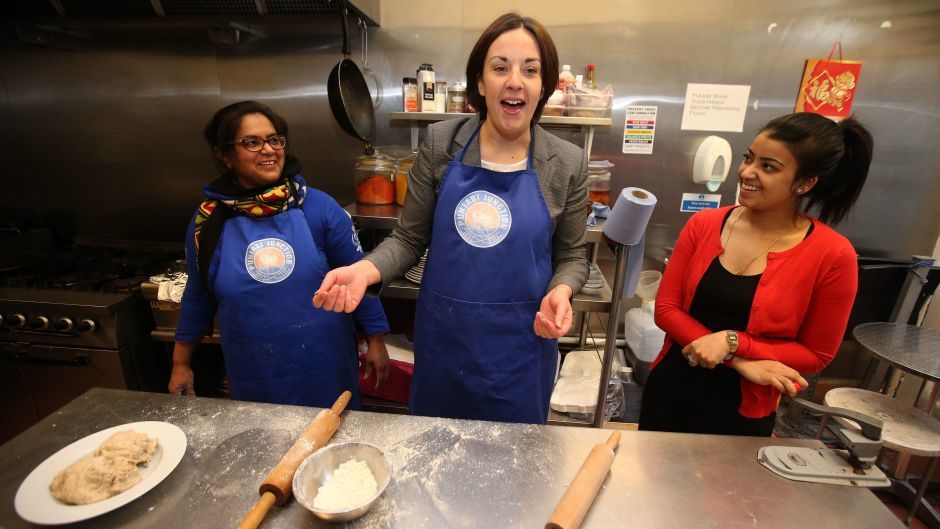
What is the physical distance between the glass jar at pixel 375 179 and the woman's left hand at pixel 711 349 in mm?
1720

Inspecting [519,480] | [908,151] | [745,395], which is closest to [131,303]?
[519,480]

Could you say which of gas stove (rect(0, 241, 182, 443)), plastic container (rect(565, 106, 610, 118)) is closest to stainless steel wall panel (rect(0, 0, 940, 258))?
plastic container (rect(565, 106, 610, 118))

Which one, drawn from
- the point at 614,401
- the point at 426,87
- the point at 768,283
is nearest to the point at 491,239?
the point at 768,283

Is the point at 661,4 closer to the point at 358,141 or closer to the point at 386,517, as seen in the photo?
the point at 358,141

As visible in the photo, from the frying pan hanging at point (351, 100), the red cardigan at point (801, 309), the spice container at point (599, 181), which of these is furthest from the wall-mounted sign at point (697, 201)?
the frying pan hanging at point (351, 100)

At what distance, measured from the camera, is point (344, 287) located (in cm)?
107

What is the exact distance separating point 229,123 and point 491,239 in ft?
3.22

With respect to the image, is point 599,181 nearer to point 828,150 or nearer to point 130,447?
point 828,150

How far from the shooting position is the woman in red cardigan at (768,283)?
1214 millimetres

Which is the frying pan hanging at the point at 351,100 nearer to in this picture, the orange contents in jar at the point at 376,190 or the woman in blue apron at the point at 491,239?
the orange contents in jar at the point at 376,190

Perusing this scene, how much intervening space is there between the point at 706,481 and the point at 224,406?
3.88 feet

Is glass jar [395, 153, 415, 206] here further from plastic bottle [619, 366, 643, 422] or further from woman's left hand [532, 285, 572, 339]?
plastic bottle [619, 366, 643, 422]

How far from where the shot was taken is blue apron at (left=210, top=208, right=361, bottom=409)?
1434 millimetres

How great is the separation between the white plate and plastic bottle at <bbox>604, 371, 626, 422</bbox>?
6.60 feet
